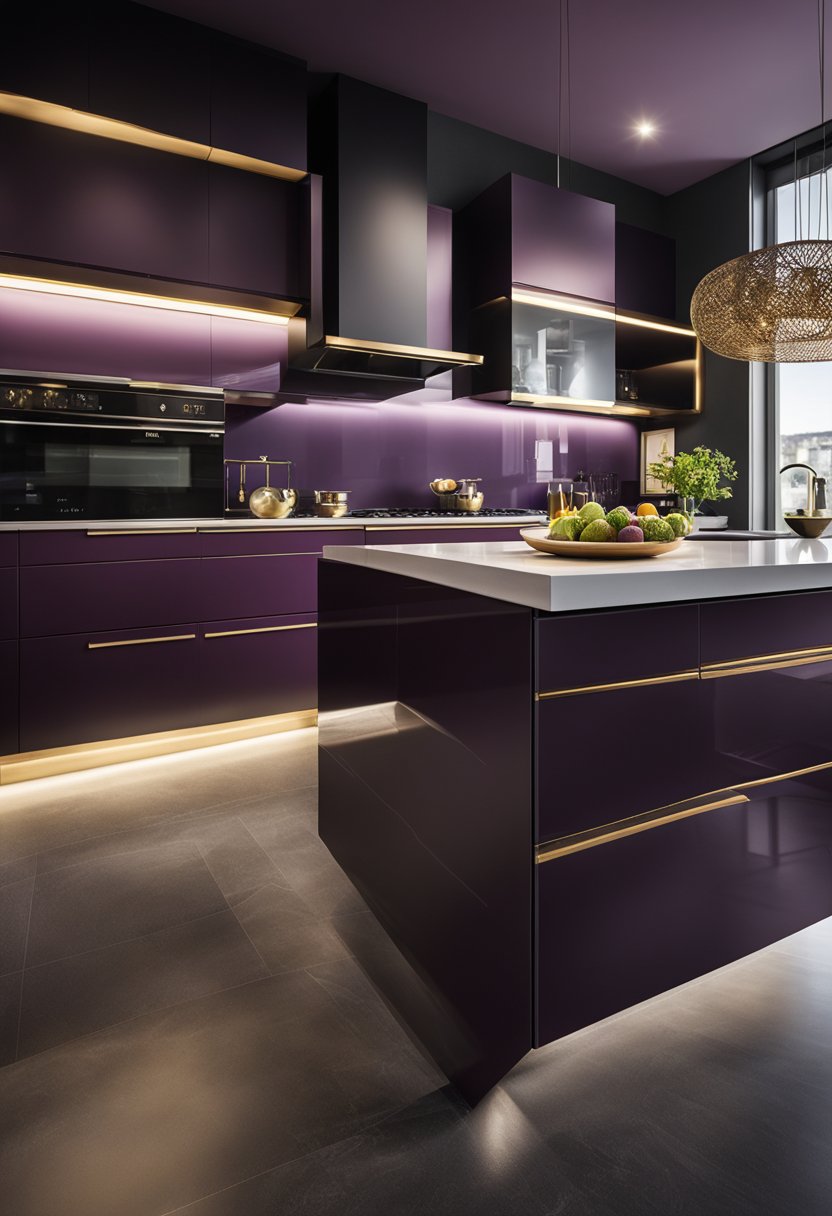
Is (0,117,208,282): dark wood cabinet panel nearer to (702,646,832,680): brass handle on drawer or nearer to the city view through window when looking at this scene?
(702,646,832,680): brass handle on drawer

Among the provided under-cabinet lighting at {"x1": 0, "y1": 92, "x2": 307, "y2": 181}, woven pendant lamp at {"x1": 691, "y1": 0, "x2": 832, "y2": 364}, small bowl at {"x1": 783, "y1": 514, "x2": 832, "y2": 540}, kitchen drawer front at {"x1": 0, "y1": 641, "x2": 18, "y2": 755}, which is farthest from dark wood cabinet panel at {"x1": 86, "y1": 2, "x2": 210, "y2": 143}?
small bowl at {"x1": 783, "y1": 514, "x2": 832, "y2": 540}

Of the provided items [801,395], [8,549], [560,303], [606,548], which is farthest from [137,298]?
[801,395]

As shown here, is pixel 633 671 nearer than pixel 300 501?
Yes

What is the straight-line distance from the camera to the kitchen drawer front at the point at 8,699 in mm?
2752

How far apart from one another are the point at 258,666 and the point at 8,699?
1.00m

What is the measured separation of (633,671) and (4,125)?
128 inches

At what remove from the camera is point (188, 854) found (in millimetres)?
2162

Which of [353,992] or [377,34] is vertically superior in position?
[377,34]

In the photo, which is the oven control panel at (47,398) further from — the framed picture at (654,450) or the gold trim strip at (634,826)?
the framed picture at (654,450)

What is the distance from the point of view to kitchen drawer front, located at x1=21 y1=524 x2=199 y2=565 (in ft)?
9.21

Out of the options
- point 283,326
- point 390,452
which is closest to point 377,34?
point 283,326

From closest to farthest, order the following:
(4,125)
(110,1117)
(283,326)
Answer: (110,1117) → (4,125) → (283,326)

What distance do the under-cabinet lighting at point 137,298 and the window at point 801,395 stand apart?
3.12m

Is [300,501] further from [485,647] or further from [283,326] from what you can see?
[485,647]
